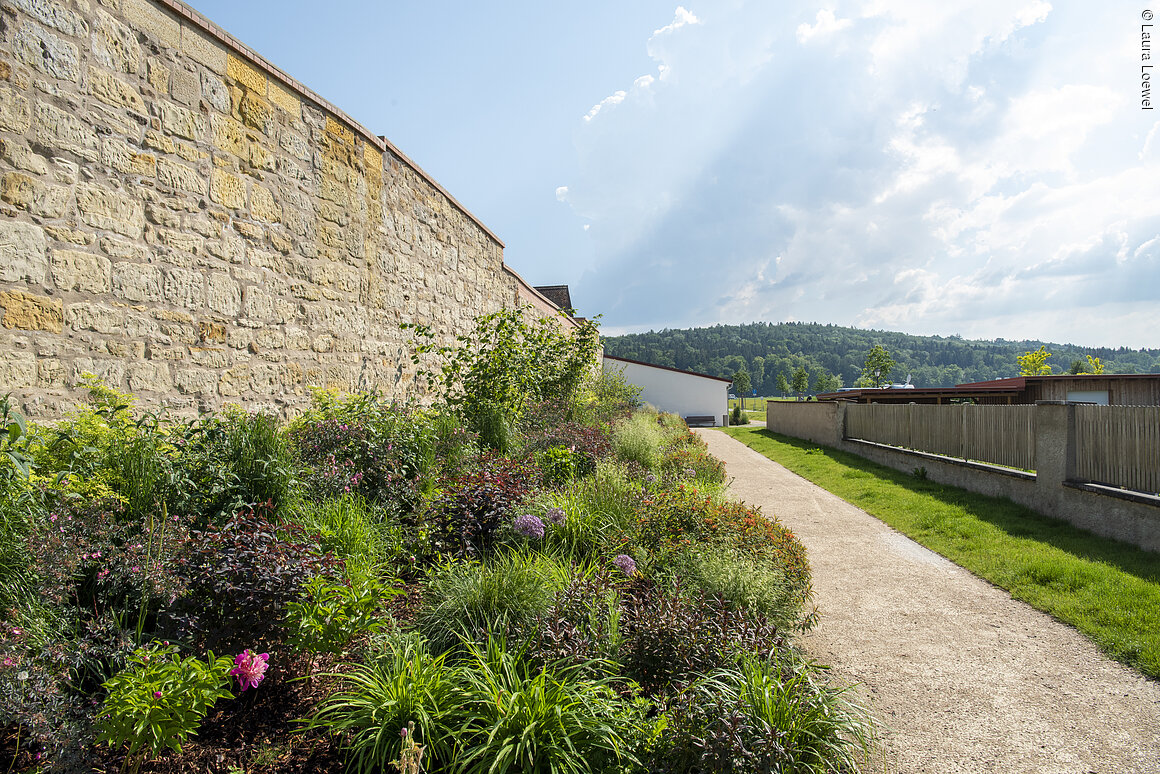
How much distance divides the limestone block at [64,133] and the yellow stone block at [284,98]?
6.13 feet

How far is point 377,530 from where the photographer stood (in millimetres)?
3705

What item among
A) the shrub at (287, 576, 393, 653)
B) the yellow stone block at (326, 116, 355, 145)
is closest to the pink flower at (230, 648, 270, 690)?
the shrub at (287, 576, 393, 653)

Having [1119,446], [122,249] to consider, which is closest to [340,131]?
[122,249]

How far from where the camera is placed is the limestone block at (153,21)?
4082mm

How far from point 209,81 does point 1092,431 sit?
10.6m

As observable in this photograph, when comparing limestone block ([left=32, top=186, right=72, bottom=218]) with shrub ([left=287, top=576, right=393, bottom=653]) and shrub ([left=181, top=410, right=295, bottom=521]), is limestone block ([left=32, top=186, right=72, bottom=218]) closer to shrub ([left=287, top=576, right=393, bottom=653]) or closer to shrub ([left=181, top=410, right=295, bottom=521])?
shrub ([left=181, top=410, right=295, bottom=521])

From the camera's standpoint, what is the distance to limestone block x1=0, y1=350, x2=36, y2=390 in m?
3.37


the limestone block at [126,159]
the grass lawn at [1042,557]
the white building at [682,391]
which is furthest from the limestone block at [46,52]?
the white building at [682,391]

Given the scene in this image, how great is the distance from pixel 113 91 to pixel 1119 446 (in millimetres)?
10797

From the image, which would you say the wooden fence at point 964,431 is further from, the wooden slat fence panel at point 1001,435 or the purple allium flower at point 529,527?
the purple allium flower at point 529,527

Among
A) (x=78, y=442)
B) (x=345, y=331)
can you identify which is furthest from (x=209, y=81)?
(x=78, y=442)

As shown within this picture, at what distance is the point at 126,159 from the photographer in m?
4.03

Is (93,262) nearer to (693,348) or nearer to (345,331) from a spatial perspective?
(345,331)

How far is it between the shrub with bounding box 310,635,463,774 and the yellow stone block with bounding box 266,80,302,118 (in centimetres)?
538
